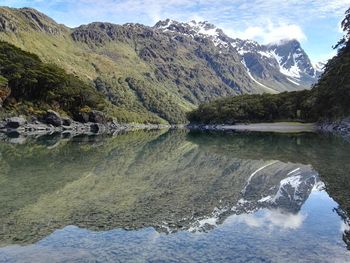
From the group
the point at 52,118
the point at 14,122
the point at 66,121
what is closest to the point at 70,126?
the point at 66,121

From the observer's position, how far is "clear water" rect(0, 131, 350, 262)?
17406mm

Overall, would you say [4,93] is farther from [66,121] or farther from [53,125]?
[66,121]

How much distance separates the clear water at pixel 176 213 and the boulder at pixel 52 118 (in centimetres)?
10534

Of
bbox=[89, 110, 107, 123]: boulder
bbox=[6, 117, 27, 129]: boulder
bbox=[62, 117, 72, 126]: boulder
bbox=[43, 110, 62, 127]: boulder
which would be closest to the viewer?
bbox=[6, 117, 27, 129]: boulder

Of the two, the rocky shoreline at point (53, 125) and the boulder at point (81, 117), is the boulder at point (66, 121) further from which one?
the boulder at point (81, 117)

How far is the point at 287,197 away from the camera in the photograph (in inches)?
1136

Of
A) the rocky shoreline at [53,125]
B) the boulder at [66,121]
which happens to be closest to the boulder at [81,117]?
the rocky shoreline at [53,125]

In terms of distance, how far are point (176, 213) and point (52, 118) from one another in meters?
131

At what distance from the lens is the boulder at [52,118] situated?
5768 inches

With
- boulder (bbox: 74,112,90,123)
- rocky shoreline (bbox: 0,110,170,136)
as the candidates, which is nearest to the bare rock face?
rocky shoreline (bbox: 0,110,170,136)

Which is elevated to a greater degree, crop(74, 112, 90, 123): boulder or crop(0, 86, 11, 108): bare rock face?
crop(0, 86, 11, 108): bare rock face

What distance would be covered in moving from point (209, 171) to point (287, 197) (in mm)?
13437

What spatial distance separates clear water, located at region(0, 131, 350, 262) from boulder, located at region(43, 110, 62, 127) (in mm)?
105342

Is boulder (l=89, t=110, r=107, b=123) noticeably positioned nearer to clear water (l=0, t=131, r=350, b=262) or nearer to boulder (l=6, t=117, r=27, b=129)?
boulder (l=6, t=117, r=27, b=129)
